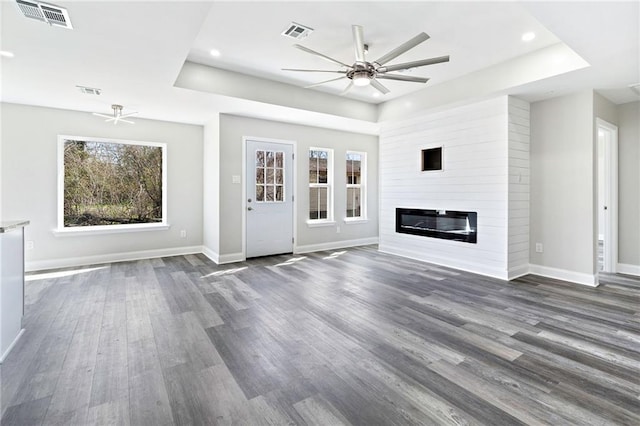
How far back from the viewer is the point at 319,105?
→ 17.0 ft

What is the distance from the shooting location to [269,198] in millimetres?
5824

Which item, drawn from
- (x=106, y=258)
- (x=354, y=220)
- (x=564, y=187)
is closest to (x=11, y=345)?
(x=106, y=258)

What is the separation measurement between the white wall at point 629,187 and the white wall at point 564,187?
1.04 metres

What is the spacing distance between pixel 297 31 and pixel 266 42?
451 mm

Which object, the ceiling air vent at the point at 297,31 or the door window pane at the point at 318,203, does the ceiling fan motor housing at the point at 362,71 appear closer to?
the ceiling air vent at the point at 297,31

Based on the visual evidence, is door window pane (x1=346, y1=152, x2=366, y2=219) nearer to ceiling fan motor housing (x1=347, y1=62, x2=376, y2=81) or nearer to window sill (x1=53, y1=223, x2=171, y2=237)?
ceiling fan motor housing (x1=347, y1=62, x2=376, y2=81)

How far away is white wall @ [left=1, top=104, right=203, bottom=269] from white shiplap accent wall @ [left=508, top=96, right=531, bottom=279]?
17.6 feet

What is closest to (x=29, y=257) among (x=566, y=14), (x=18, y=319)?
(x=18, y=319)

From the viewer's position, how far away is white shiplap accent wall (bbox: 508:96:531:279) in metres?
4.32

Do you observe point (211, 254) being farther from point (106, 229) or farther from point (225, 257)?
point (106, 229)

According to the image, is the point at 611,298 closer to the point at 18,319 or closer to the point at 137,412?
the point at 137,412

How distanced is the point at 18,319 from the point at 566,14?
16.3ft

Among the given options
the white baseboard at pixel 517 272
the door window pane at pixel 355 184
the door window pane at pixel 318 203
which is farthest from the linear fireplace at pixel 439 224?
the door window pane at pixel 318 203

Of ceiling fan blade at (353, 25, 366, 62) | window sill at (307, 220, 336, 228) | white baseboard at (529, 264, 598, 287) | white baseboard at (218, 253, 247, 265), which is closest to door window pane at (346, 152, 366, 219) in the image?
window sill at (307, 220, 336, 228)
